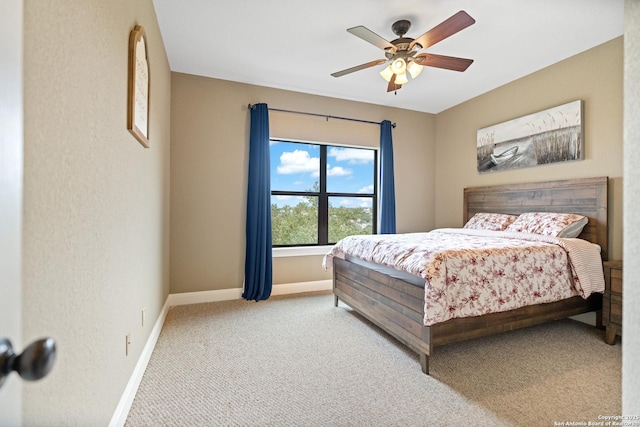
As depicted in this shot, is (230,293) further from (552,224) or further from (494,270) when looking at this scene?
(552,224)

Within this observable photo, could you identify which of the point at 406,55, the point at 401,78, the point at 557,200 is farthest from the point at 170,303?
the point at 557,200

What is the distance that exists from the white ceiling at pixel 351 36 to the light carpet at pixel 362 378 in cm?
265

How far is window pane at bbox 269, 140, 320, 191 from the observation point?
3895 millimetres

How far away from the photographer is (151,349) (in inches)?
88.5

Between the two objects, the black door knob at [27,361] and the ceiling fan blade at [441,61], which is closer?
the black door knob at [27,361]

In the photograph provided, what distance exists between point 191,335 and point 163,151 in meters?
1.74

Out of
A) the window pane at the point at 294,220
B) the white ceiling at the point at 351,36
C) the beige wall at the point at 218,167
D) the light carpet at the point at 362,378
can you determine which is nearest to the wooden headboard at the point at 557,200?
the light carpet at the point at 362,378

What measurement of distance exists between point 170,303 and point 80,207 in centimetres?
260

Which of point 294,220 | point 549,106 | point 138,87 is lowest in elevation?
point 294,220

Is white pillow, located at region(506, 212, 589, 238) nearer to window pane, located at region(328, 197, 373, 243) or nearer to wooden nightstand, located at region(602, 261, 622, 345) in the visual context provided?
wooden nightstand, located at region(602, 261, 622, 345)

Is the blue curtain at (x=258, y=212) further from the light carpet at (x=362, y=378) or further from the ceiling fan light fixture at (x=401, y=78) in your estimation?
the ceiling fan light fixture at (x=401, y=78)

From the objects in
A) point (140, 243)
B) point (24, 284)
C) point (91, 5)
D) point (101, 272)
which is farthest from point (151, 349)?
point (91, 5)

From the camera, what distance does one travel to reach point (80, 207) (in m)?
1.05

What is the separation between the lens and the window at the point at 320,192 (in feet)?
12.8
